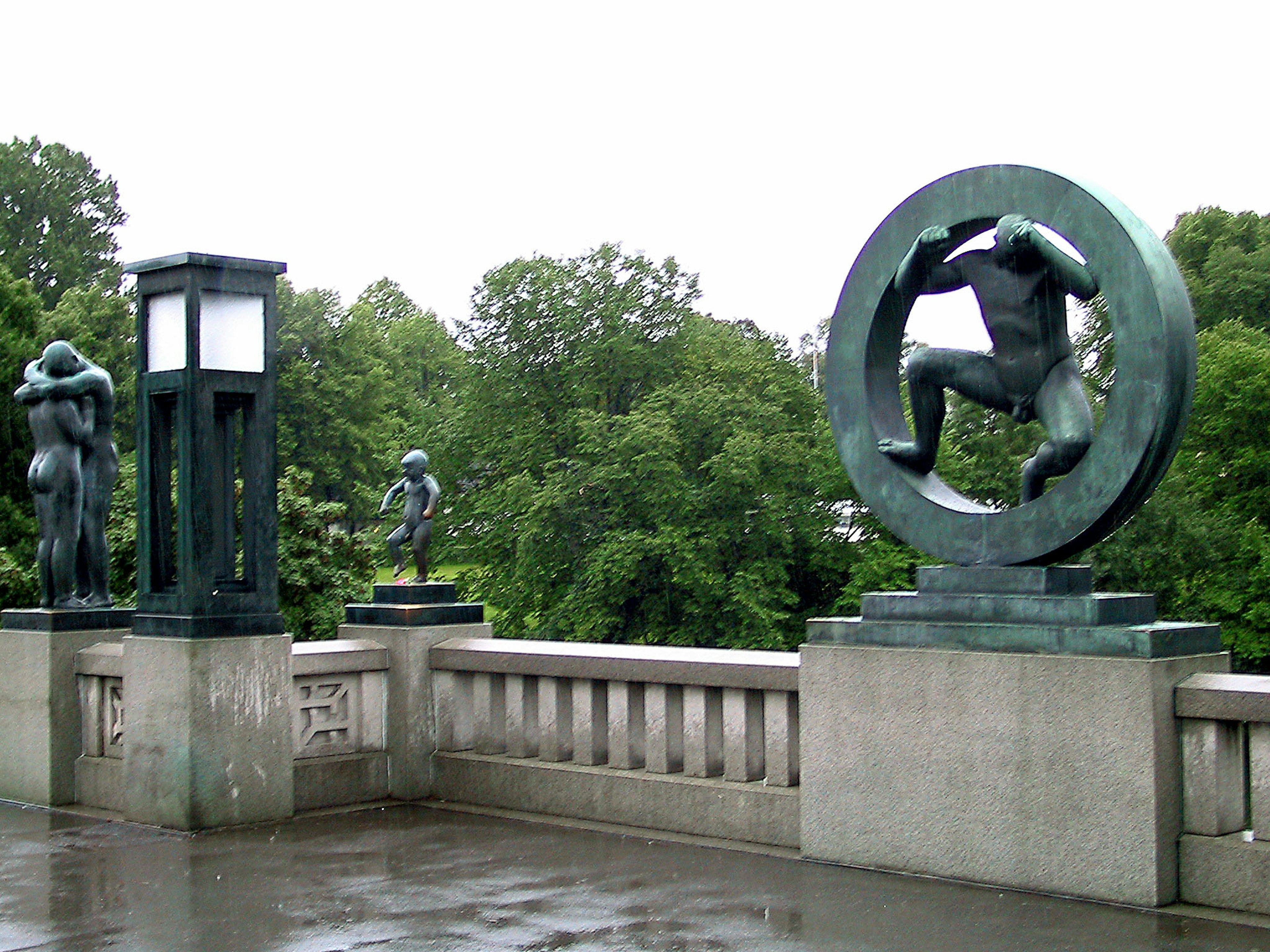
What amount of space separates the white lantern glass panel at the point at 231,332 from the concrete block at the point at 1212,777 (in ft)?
19.2

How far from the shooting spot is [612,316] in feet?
170

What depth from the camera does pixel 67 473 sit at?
11352mm

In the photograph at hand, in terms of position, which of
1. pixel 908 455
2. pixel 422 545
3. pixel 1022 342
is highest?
pixel 1022 342

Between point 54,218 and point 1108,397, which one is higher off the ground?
point 54,218

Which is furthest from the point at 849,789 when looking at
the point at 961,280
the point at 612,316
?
the point at 612,316

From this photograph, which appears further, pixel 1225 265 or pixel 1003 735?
pixel 1225 265

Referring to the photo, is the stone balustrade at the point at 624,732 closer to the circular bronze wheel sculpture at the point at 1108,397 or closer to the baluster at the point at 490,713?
the baluster at the point at 490,713

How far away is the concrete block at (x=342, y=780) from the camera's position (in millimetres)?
10031

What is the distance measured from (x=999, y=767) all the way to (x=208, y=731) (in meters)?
4.64

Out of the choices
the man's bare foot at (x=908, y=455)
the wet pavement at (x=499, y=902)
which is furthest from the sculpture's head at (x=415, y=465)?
the man's bare foot at (x=908, y=455)

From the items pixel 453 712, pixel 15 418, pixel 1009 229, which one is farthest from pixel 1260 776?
pixel 15 418

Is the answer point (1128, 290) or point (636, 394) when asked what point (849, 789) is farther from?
point (636, 394)

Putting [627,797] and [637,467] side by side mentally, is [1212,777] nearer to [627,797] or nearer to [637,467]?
[627,797]

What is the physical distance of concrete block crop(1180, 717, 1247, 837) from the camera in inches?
270
